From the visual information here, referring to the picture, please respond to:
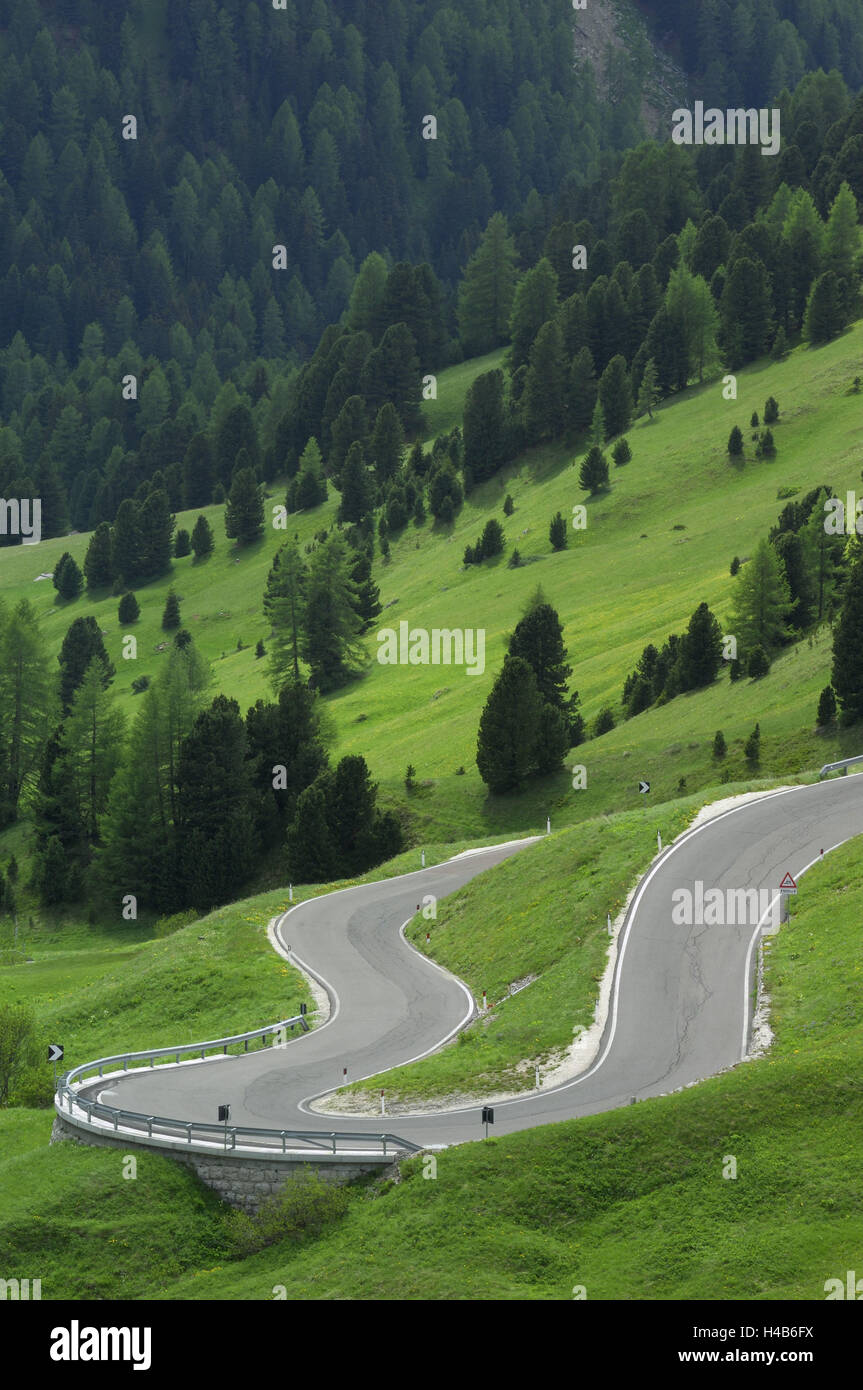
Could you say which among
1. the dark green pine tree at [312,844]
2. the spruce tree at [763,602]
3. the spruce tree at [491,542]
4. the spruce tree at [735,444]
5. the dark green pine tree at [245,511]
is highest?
the spruce tree at [735,444]

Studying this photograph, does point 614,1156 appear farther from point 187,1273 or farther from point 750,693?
point 750,693

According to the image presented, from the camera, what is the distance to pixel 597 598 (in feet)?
376

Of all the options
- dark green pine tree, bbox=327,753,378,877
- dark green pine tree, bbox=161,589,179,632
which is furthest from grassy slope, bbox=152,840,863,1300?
dark green pine tree, bbox=161,589,179,632

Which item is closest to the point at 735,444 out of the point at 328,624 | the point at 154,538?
the point at 328,624

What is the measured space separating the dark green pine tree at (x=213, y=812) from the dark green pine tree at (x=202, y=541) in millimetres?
84263

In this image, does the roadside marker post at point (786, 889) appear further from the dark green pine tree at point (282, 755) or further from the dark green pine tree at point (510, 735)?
the dark green pine tree at point (282, 755)

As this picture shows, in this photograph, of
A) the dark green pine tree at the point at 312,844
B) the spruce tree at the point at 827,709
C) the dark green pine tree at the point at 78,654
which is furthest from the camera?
the dark green pine tree at the point at 78,654

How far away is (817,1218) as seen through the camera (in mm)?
27719

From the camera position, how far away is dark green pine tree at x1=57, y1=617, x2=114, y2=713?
130625 mm

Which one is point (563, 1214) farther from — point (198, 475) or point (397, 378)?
point (198, 475)

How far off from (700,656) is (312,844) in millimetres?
26200

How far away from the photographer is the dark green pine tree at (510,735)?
266 ft

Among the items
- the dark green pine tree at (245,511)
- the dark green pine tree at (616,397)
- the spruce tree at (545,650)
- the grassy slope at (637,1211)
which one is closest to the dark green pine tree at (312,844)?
the spruce tree at (545,650)

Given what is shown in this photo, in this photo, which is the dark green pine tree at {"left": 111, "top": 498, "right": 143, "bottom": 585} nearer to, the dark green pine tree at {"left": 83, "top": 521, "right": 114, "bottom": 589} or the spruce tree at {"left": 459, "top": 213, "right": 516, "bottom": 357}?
the dark green pine tree at {"left": 83, "top": 521, "right": 114, "bottom": 589}
